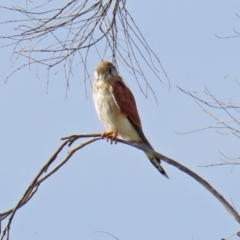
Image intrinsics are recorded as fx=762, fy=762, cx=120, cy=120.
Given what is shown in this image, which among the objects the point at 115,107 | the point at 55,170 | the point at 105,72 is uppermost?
the point at 105,72

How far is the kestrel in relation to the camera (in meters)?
6.10

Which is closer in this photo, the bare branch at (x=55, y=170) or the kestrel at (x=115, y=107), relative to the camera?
the bare branch at (x=55, y=170)

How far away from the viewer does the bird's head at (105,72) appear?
629cm

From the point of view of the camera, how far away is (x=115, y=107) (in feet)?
20.2

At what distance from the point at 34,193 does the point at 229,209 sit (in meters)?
1.03

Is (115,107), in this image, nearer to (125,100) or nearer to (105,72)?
(125,100)

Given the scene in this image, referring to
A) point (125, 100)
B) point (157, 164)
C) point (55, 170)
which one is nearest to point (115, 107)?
point (125, 100)

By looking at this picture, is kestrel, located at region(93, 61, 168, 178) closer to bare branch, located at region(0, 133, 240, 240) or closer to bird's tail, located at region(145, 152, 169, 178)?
bird's tail, located at region(145, 152, 169, 178)

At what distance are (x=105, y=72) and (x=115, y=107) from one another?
0.34 meters

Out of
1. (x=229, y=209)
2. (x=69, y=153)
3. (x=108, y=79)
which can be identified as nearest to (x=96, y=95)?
(x=108, y=79)

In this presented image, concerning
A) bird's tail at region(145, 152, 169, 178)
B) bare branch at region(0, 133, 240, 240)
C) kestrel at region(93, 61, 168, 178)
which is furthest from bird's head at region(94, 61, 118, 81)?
bare branch at region(0, 133, 240, 240)

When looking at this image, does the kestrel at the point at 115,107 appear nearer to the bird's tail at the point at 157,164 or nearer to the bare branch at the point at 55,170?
the bird's tail at the point at 157,164

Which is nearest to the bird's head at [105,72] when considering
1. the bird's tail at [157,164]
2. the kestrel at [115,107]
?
the kestrel at [115,107]

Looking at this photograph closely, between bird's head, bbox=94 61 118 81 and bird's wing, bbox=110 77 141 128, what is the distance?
0.18 ft
